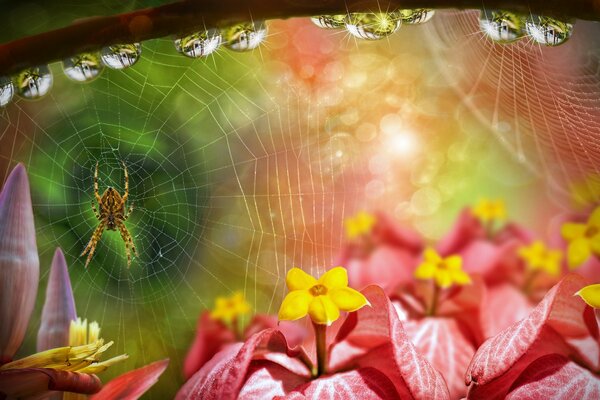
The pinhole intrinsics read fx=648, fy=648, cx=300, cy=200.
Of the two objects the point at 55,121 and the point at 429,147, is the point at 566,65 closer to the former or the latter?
the point at 429,147

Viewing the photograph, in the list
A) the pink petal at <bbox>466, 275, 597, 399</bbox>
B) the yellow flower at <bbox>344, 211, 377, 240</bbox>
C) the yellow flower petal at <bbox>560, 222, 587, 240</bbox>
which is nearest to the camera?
the pink petal at <bbox>466, 275, 597, 399</bbox>

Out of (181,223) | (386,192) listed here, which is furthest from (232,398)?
(386,192)

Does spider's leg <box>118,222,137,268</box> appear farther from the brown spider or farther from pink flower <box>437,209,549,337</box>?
pink flower <box>437,209,549,337</box>

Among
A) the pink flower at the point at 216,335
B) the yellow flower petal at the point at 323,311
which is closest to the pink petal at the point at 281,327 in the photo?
the pink flower at the point at 216,335

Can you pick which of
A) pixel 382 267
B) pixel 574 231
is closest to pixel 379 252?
pixel 382 267

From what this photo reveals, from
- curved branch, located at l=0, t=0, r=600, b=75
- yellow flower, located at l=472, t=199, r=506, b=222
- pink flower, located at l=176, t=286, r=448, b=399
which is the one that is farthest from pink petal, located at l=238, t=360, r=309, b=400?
yellow flower, located at l=472, t=199, r=506, b=222

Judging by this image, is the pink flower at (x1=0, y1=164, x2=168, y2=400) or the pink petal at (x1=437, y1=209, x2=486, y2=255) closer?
the pink flower at (x1=0, y1=164, x2=168, y2=400)

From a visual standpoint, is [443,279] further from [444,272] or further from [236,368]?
[236,368]
